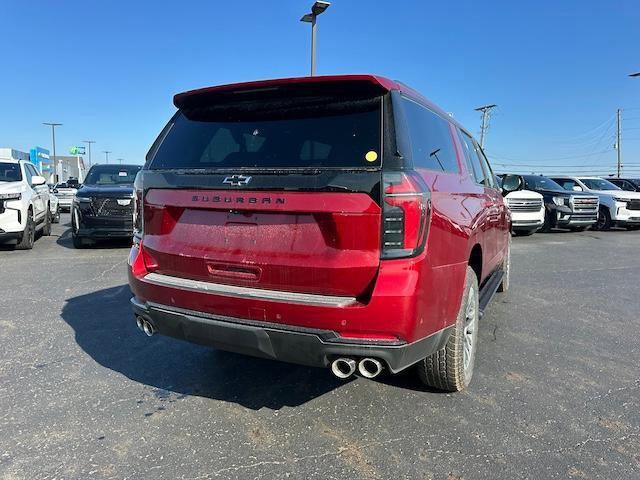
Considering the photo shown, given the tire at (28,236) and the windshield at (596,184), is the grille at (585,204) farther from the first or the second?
the tire at (28,236)

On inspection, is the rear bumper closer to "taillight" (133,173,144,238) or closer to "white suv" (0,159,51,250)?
"taillight" (133,173,144,238)

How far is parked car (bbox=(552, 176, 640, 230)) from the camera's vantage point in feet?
52.5

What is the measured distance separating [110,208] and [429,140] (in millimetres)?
8170

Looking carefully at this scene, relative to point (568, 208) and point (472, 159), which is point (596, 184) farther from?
point (472, 159)

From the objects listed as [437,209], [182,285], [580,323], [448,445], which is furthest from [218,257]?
[580,323]

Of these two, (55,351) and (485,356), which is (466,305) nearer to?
(485,356)

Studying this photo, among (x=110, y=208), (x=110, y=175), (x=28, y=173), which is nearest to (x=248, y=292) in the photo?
(x=110, y=208)

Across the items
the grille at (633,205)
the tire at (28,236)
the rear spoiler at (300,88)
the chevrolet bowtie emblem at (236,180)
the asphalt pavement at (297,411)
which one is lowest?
the asphalt pavement at (297,411)

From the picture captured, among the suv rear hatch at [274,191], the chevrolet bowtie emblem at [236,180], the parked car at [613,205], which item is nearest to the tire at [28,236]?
the suv rear hatch at [274,191]

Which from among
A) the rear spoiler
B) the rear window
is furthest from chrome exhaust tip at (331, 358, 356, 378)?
the rear spoiler

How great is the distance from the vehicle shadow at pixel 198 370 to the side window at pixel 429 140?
1.67 m

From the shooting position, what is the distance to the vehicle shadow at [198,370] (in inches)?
131

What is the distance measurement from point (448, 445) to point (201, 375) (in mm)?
1811

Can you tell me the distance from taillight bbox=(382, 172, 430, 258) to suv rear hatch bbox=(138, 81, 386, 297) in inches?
1.9
